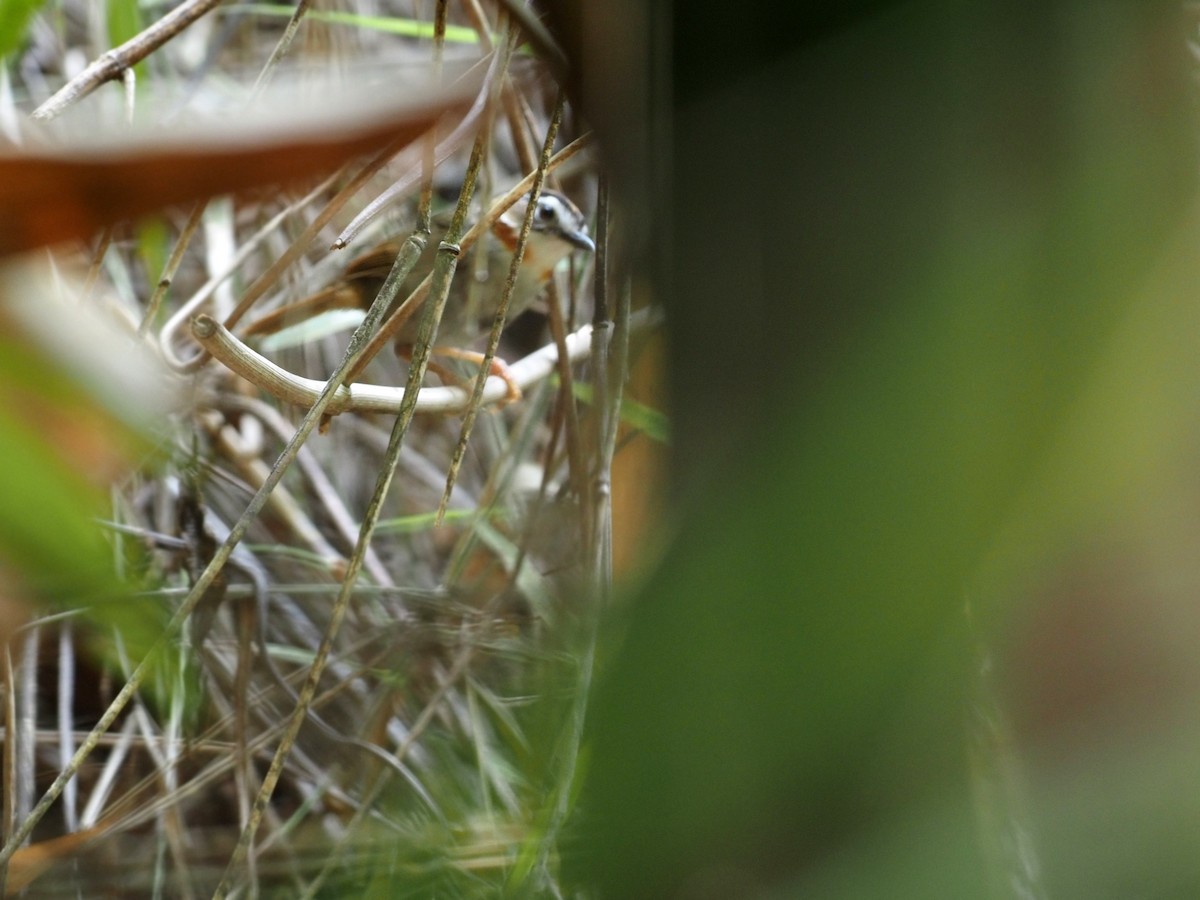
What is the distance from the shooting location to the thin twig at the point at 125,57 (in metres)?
1.07

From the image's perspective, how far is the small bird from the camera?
1.74 meters

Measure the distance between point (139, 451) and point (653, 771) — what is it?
0.54 ft

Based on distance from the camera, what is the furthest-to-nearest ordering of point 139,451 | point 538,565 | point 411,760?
point 538,565, point 411,760, point 139,451

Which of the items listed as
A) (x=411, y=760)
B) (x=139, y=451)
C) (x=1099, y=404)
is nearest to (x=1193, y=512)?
(x=1099, y=404)

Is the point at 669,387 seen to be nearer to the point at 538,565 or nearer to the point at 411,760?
the point at 411,760

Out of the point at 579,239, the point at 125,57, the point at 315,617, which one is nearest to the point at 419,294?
the point at 125,57

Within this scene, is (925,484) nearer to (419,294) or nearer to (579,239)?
(419,294)

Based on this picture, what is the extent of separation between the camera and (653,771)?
11.4 inches

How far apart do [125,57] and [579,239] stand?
0.87 meters

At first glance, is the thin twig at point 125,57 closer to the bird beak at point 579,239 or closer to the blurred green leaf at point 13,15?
the blurred green leaf at point 13,15

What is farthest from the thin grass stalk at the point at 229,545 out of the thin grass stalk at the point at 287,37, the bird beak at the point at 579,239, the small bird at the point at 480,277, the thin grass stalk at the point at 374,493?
the bird beak at the point at 579,239

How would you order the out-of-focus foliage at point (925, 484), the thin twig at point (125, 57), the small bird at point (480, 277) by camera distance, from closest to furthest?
the out-of-focus foliage at point (925, 484) → the thin twig at point (125, 57) → the small bird at point (480, 277)

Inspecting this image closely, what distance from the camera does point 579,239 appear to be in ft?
6.08

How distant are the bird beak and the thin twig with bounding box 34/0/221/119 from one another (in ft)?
2.74
